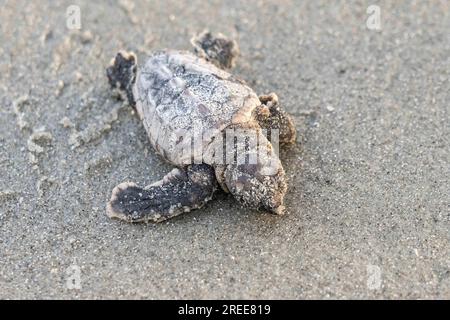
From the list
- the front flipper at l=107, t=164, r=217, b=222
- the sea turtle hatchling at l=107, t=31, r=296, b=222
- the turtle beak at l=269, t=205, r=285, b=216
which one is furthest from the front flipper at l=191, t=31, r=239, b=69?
the turtle beak at l=269, t=205, r=285, b=216

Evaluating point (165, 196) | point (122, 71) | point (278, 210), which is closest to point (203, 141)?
point (165, 196)

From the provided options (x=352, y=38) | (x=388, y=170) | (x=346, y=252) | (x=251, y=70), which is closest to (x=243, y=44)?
(x=251, y=70)

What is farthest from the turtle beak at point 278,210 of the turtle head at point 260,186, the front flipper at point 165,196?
the front flipper at point 165,196

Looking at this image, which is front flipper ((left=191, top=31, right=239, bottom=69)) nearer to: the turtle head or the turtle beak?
the turtle head

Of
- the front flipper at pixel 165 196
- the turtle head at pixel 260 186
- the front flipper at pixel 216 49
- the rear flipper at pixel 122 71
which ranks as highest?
the front flipper at pixel 216 49

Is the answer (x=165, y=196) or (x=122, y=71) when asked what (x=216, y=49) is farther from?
(x=165, y=196)

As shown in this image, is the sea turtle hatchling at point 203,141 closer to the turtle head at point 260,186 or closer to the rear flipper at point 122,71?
the turtle head at point 260,186
